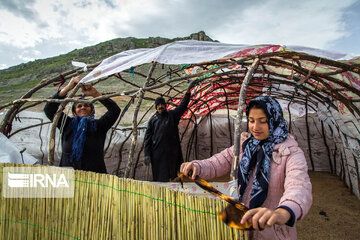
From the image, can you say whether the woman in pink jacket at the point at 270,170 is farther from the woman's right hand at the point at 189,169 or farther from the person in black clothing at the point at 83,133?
the person in black clothing at the point at 83,133

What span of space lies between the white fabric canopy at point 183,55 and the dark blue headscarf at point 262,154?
3.12 feet

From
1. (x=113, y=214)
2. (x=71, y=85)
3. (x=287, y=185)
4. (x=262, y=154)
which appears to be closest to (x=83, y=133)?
(x=71, y=85)

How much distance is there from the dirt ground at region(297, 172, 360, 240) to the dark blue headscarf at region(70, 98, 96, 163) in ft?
11.6

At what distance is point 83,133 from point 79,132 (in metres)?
0.06

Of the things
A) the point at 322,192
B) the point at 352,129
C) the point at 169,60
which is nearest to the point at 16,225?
the point at 169,60

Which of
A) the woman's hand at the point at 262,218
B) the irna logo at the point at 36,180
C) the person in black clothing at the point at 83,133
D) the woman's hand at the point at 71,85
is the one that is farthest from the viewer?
the person in black clothing at the point at 83,133

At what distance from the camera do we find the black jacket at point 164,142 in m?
3.66

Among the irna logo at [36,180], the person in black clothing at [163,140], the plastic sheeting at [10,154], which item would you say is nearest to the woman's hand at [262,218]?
the irna logo at [36,180]

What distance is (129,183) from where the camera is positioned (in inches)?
55.2

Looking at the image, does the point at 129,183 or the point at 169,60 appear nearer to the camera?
the point at 129,183

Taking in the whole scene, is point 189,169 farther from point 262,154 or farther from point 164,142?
point 164,142

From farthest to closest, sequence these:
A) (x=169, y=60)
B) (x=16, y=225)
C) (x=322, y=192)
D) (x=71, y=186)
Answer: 1. (x=322, y=192)
2. (x=169, y=60)
3. (x=16, y=225)
4. (x=71, y=186)

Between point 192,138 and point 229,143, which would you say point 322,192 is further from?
point 192,138

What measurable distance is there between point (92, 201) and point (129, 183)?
41 cm
